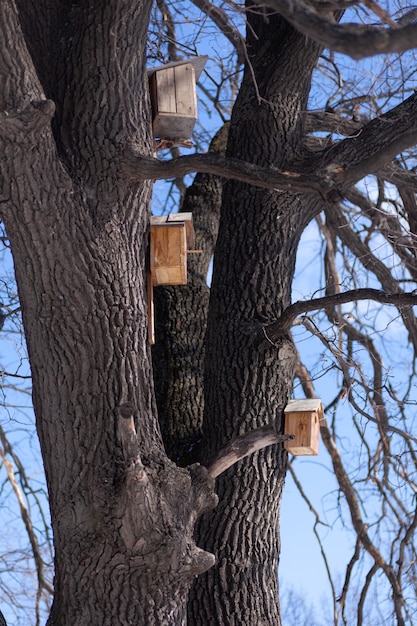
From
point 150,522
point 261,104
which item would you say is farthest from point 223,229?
point 150,522

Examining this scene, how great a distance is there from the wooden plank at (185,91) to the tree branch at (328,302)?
104 cm

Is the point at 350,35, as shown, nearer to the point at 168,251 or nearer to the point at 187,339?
the point at 168,251

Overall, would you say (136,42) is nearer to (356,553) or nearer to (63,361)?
(63,361)

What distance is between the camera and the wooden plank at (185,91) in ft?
13.1

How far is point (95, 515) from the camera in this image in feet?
10.1

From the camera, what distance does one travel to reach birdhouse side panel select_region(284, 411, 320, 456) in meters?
4.07

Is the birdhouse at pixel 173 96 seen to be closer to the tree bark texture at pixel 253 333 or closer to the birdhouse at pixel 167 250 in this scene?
the tree bark texture at pixel 253 333

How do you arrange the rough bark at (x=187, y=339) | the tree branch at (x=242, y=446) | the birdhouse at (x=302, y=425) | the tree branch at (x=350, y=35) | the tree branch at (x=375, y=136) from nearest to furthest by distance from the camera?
1. the tree branch at (x=350, y=35)
2. the tree branch at (x=242, y=446)
3. the tree branch at (x=375, y=136)
4. the birdhouse at (x=302, y=425)
5. the rough bark at (x=187, y=339)

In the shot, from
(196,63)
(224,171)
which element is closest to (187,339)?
(196,63)

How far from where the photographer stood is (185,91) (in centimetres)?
404

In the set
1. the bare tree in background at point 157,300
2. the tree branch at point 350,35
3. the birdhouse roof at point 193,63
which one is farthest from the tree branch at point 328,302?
the tree branch at point 350,35

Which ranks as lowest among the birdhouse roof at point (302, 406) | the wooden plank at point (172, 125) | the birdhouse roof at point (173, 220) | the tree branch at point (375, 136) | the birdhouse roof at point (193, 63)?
the birdhouse roof at point (302, 406)

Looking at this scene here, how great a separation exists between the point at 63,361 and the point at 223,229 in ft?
4.97

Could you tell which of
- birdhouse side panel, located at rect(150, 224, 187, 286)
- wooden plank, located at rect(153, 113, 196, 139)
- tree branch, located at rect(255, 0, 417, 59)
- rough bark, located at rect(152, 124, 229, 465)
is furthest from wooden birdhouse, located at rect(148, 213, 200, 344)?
tree branch, located at rect(255, 0, 417, 59)
